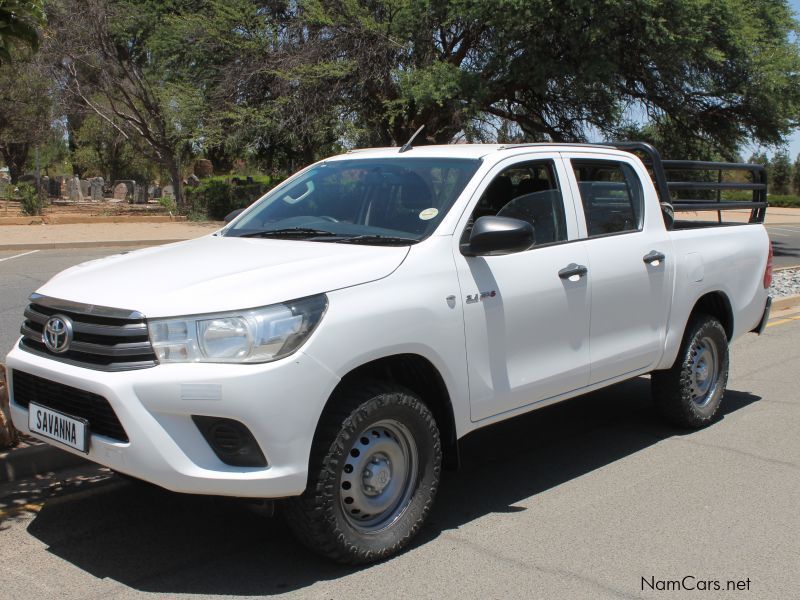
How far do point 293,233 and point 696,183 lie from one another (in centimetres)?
357

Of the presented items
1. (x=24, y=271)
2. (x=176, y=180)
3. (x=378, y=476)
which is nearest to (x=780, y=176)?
(x=176, y=180)

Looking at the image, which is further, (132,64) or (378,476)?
(132,64)

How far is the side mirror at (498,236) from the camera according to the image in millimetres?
4375

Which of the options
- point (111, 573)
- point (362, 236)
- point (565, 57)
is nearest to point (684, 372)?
point (362, 236)

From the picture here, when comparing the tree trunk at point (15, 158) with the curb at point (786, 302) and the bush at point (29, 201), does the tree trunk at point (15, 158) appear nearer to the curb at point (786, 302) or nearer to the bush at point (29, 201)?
the bush at point (29, 201)

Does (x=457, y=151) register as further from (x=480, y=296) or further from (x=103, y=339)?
(x=103, y=339)

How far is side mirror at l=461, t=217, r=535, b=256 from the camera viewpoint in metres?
4.38

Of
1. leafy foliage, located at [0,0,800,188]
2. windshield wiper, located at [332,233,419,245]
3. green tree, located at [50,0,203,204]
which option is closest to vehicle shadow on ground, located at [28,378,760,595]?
windshield wiper, located at [332,233,419,245]

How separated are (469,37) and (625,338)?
21.2m

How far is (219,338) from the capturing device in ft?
11.9

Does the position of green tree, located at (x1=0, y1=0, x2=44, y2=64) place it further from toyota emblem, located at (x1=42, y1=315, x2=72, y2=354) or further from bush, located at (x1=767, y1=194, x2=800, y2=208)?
bush, located at (x1=767, y1=194, x2=800, y2=208)

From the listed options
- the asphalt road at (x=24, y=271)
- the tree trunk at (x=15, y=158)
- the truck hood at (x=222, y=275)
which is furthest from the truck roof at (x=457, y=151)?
the tree trunk at (x=15, y=158)

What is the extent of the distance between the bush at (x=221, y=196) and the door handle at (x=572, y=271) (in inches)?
1022

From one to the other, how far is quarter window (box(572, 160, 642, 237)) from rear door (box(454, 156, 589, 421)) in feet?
0.67
